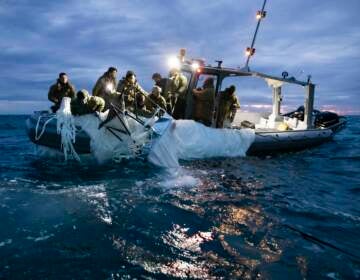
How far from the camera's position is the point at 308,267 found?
157 inches

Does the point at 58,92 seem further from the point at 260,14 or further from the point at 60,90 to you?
the point at 260,14

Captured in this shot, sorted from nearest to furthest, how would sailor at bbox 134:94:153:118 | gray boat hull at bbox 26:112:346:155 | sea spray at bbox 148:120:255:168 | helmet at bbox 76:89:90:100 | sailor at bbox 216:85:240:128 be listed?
helmet at bbox 76:89:90:100
gray boat hull at bbox 26:112:346:155
sea spray at bbox 148:120:255:168
sailor at bbox 134:94:153:118
sailor at bbox 216:85:240:128

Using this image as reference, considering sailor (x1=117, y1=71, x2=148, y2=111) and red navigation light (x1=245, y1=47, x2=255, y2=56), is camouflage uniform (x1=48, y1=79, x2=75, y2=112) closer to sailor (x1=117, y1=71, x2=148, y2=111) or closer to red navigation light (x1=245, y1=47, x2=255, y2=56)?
sailor (x1=117, y1=71, x2=148, y2=111)

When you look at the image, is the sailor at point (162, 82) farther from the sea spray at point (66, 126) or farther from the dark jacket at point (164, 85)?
the sea spray at point (66, 126)

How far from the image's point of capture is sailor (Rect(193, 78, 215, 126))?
11367mm

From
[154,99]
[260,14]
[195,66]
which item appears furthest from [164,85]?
[260,14]

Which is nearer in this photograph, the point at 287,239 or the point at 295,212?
the point at 287,239

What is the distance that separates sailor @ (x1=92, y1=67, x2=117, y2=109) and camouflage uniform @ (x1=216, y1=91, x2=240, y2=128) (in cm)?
367

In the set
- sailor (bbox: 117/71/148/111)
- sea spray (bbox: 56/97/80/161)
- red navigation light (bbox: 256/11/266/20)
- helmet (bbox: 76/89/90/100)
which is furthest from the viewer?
red navigation light (bbox: 256/11/266/20)

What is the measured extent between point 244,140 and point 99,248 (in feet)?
26.1

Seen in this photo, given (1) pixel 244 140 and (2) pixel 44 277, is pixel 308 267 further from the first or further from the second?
(1) pixel 244 140

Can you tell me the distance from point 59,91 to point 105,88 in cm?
155

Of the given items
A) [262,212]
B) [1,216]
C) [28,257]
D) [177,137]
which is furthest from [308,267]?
[177,137]

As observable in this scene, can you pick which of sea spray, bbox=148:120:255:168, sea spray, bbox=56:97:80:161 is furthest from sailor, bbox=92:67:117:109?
sea spray, bbox=148:120:255:168
